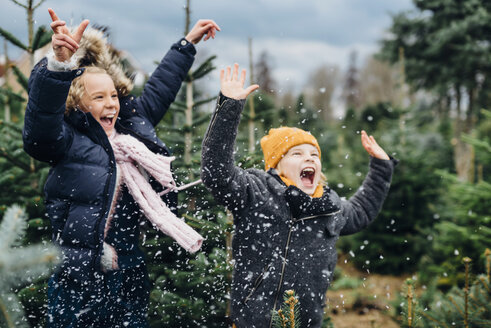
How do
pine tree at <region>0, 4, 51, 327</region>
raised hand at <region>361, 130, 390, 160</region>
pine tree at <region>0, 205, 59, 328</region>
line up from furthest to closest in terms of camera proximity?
pine tree at <region>0, 4, 51, 327</region> → raised hand at <region>361, 130, 390, 160</region> → pine tree at <region>0, 205, 59, 328</region>

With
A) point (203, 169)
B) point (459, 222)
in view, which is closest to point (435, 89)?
point (459, 222)

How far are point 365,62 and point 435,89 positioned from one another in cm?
3283

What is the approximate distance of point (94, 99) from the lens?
95.7 inches

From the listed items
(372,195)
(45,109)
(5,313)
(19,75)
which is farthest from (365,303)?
(5,313)

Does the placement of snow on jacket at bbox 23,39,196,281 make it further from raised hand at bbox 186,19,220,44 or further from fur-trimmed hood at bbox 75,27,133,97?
raised hand at bbox 186,19,220,44

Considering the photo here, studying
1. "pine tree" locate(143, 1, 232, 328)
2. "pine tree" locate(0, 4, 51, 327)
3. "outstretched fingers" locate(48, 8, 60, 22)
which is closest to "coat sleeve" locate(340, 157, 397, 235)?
"pine tree" locate(143, 1, 232, 328)

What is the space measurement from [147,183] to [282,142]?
90cm

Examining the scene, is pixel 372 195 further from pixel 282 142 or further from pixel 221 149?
pixel 221 149

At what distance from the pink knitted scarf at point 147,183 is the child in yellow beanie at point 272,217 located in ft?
0.96

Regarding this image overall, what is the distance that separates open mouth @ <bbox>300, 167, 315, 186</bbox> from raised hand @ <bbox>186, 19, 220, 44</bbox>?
113 centimetres

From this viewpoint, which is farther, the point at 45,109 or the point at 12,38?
the point at 12,38

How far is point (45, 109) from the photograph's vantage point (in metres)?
2.07

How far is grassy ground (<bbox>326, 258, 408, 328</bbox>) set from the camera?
532 centimetres

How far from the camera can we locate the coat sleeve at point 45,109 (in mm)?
2027
